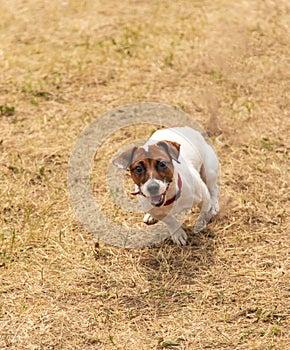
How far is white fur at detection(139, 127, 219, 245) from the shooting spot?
525 cm

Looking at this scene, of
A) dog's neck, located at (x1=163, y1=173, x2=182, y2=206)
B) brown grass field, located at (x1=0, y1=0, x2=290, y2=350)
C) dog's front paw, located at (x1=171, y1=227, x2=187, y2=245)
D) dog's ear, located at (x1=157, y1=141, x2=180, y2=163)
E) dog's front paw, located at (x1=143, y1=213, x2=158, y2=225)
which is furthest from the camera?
dog's front paw, located at (x1=143, y1=213, x2=158, y2=225)

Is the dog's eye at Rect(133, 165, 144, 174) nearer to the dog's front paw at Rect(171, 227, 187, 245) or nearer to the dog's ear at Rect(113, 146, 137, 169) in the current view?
the dog's ear at Rect(113, 146, 137, 169)

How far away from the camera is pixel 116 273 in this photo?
5348mm

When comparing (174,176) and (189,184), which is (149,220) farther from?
(174,176)

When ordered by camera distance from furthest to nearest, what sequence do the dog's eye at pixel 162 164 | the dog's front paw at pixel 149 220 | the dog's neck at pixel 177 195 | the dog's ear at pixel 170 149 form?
the dog's front paw at pixel 149 220, the dog's neck at pixel 177 195, the dog's ear at pixel 170 149, the dog's eye at pixel 162 164

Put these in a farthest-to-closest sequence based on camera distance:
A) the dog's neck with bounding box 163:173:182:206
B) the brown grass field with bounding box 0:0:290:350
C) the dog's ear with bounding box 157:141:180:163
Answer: the dog's neck with bounding box 163:173:182:206, the dog's ear with bounding box 157:141:180:163, the brown grass field with bounding box 0:0:290:350

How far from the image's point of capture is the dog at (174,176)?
4.96 m

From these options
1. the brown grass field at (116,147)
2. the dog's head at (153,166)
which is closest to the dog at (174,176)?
the dog's head at (153,166)

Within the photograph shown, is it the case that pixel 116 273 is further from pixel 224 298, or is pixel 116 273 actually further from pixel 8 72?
pixel 8 72

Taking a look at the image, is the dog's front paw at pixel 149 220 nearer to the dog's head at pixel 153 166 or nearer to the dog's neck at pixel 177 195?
the dog's neck at pixel 177 195

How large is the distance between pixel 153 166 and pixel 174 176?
0.24 m

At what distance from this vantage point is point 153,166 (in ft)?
16.3

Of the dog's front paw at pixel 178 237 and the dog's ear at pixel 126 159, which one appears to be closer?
the dog's ear at pixel 126 159

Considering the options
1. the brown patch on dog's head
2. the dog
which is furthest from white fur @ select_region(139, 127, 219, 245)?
the brown patch on dog's head
